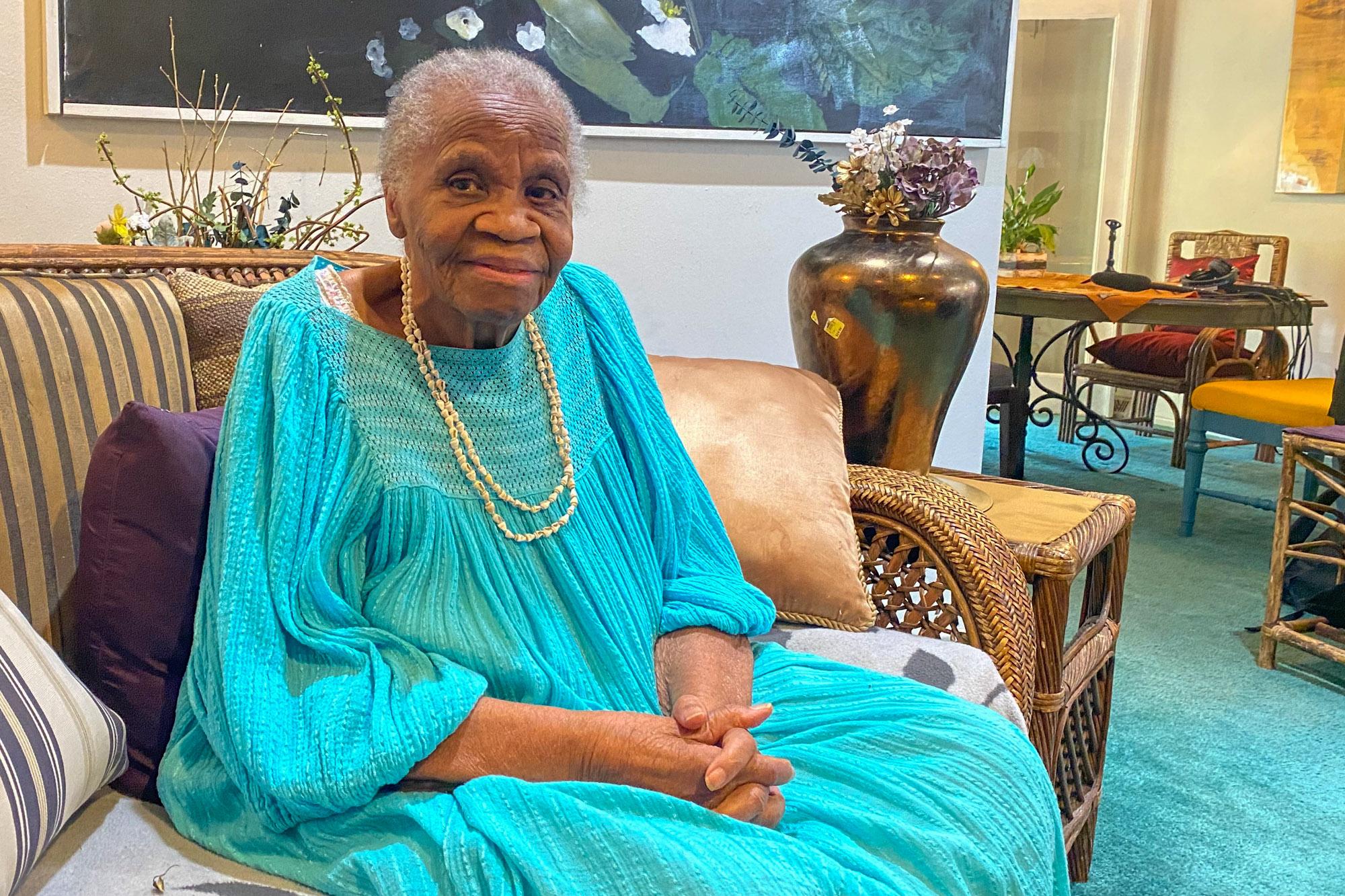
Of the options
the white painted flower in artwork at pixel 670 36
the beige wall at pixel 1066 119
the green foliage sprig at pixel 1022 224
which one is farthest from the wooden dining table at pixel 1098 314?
the white painted flower in artwork at pixel 670 36

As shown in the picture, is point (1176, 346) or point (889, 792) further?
point (1176, 346)

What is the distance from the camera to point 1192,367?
4.94 m

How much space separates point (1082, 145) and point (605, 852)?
614 cm

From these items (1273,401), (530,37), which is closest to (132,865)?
(530,37)

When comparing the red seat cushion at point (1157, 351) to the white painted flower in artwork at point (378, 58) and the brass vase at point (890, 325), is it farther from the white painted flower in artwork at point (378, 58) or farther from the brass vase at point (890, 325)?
the white painted flower in artwork at point (378, 58)

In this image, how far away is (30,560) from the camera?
1.21 m

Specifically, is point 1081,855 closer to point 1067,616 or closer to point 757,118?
point 1067,616

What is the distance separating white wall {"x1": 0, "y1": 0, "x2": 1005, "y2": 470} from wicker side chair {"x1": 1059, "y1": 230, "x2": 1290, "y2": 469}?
8.08 ft

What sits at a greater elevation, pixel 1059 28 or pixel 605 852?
pixel 1059 28

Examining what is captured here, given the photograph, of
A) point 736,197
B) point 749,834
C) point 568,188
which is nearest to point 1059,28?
point 736,197

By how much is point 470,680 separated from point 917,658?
68cm

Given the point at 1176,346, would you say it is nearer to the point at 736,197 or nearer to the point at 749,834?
the point at 736,197

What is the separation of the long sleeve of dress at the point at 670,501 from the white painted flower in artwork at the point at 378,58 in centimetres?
111

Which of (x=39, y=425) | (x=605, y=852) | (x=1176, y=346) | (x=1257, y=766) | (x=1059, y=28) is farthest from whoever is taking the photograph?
(x=1059, y=28)
